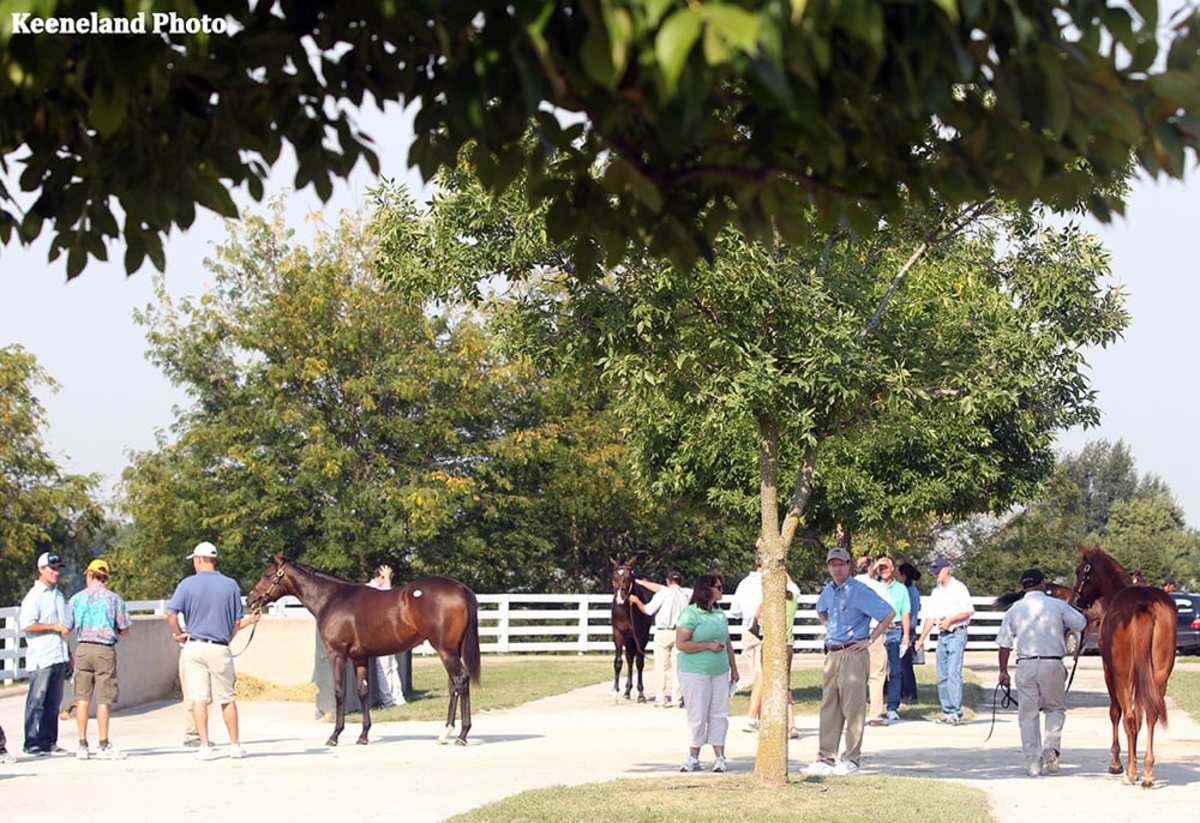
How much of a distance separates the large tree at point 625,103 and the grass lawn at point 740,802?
6.68 metres

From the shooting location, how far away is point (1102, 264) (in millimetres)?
15336

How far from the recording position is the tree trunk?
1300 centimetres

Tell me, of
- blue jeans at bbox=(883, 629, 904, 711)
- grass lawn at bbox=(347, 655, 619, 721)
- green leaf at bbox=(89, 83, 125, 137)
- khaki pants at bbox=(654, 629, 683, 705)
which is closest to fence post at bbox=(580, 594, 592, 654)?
grass lawn at bbox=(347, 655, 619, 721)

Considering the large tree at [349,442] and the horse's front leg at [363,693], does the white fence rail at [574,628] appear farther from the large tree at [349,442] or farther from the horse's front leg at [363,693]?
the horse's front leg at [363,693]

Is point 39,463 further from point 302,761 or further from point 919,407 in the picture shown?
point 919,407

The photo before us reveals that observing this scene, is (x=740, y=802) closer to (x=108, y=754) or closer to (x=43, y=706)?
(x=108, y=754)

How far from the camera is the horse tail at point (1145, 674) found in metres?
13.8

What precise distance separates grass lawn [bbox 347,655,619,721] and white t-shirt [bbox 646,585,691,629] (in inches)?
91.5

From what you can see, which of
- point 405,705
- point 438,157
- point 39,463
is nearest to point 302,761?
point 405,705

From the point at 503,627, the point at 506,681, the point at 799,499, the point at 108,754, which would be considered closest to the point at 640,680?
the point at 506,681

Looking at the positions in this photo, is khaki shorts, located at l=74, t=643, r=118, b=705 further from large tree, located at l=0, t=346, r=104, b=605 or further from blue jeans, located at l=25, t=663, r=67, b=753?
large tree, located at l=0, t=346, r=104, b=605

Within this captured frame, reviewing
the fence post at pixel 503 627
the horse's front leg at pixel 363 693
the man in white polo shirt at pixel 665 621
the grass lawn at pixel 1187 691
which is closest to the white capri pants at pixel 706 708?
the horse's front leg at pixel 363 693

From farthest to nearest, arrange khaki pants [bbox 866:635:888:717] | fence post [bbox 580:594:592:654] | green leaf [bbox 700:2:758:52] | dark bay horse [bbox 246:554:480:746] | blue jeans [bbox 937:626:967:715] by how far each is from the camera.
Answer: fence post [bbox 580:594:592:654] → blue jeans [bbox 937:626:967:715] → khaki pants [bbox 866:635:888:717] → dark bay horse [bbox 246:554:480:746] → green leaf [bbox 700:2:758:52]

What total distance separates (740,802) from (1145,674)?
12.9ft
